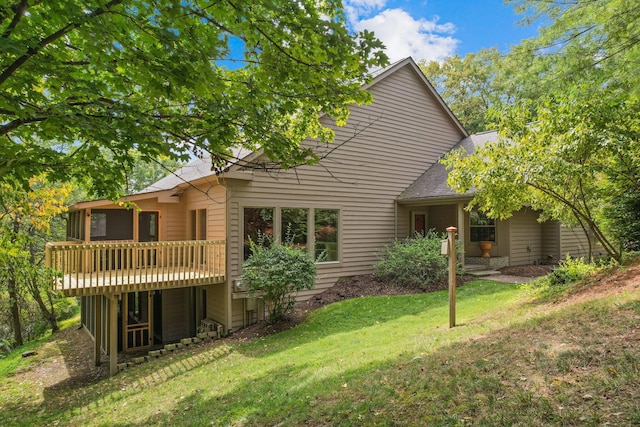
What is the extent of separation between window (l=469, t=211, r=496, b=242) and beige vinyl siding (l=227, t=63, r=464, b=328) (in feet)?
9.31

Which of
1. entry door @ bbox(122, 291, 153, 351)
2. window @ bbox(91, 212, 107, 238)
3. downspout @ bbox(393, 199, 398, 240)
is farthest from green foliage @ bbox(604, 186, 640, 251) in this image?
window @ bbox(91, 212, 107, 238)

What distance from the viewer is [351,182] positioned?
39.9 ft

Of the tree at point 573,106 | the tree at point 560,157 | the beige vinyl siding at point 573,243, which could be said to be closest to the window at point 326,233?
the tree at point 560,157

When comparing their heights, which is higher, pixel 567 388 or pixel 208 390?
pixel 567 388

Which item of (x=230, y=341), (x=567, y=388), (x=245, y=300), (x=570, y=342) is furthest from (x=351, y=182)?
(x=567, y=388)

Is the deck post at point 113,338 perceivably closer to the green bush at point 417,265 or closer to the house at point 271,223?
the house at point 271,223

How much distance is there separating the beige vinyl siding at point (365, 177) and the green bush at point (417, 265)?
118cm

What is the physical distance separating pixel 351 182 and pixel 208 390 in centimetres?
790

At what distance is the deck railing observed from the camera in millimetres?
8125

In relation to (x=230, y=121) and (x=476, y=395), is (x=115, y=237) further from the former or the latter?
(x=476, y=395)

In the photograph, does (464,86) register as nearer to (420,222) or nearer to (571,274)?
(420,222)

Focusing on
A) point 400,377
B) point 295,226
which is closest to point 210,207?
point 295,226

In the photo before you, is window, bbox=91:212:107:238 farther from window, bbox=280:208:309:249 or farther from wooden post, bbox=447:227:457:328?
wooden post, bbox=447:227:457:328

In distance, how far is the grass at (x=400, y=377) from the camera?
292cm
